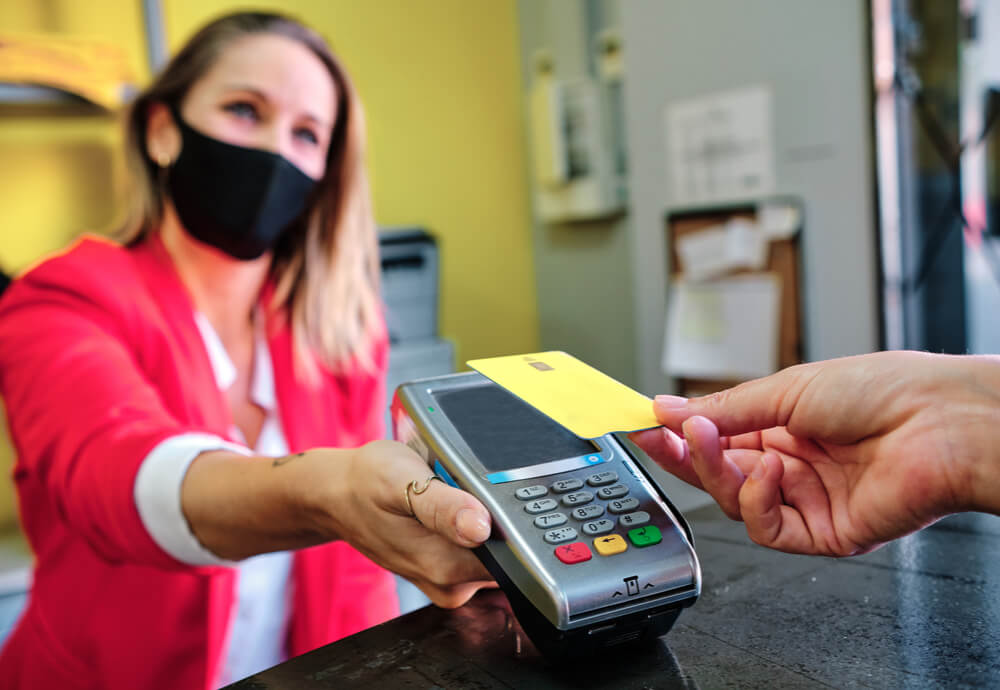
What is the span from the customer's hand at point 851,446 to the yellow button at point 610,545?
0.08 meters

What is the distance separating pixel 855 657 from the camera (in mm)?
388

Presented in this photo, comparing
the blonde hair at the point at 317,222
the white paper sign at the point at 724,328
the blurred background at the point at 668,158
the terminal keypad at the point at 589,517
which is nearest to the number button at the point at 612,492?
the terminal keypad at the point at 589,517

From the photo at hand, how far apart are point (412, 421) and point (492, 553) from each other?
11 cm

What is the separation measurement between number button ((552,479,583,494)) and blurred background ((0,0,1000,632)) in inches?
38.7

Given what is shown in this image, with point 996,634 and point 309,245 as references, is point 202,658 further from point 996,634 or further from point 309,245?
point 996,634

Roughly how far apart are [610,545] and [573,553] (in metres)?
0.02

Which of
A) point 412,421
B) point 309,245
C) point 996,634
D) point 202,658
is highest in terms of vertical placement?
point 309,245

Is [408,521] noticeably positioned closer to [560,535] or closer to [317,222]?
[560,535]

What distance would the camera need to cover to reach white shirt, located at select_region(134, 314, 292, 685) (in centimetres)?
61

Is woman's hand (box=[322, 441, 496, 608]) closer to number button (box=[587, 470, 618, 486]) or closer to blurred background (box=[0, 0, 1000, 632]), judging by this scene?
number button (box=[587, 470, 618, 486])

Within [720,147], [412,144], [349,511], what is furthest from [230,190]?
[412,144]

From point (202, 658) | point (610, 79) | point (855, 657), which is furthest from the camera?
point (610, 79)

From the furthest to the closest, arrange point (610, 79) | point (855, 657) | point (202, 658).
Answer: point (610, 79) < point (202, 658) < point (855, 657)

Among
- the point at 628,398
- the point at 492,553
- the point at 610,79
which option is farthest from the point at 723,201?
the point at 492,553
